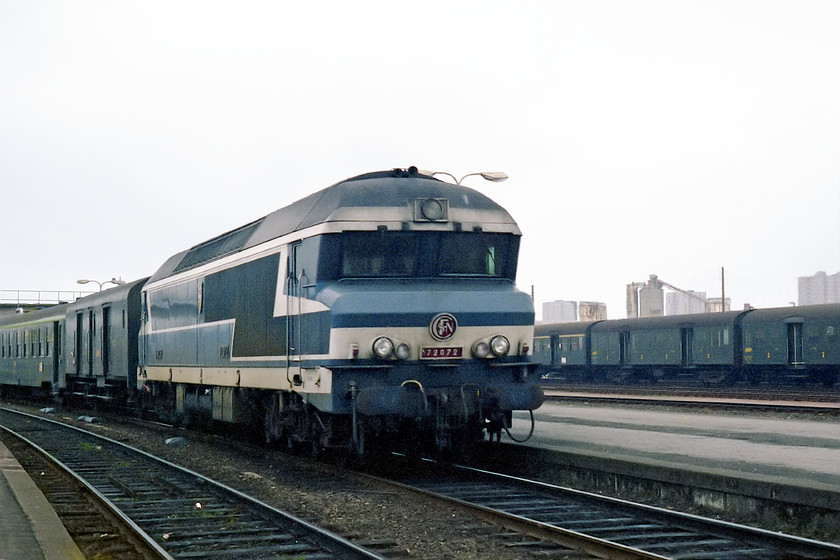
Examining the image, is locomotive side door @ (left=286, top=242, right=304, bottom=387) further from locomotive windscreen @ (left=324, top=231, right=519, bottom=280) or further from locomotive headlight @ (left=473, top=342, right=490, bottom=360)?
locomotive headlight @ (left=473, top=342, right=490, bottom=360)

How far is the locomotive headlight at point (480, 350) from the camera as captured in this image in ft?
Answer: 37.9

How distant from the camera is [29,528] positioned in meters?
7.98

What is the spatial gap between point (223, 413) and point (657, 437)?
6.65 metres

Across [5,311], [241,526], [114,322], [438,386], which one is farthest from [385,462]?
[5,311]

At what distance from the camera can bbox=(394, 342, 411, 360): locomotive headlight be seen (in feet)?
36.6

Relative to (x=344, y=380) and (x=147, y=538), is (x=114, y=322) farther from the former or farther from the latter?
(x=147, y=538)

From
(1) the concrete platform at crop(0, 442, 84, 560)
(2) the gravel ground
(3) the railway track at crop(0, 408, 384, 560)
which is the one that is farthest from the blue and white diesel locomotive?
(1) the concrete platform at crop(0, 442, 84, 560)

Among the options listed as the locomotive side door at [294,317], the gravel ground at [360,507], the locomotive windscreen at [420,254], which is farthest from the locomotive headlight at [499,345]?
the locomotive side door at [294,317]

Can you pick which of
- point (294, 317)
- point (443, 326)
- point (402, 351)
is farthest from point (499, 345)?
point (294, 317)

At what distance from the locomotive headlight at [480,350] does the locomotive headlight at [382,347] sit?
1.09m

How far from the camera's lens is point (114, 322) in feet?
79.4

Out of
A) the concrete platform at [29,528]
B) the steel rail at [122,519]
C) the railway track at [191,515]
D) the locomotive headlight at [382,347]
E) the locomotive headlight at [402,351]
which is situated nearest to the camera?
the concrete platform at [29,528]

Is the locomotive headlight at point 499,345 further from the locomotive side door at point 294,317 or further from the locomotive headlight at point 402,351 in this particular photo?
the locomotive side door at point 294,317

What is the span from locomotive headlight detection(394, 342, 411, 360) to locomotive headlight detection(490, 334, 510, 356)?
1.06 meters
